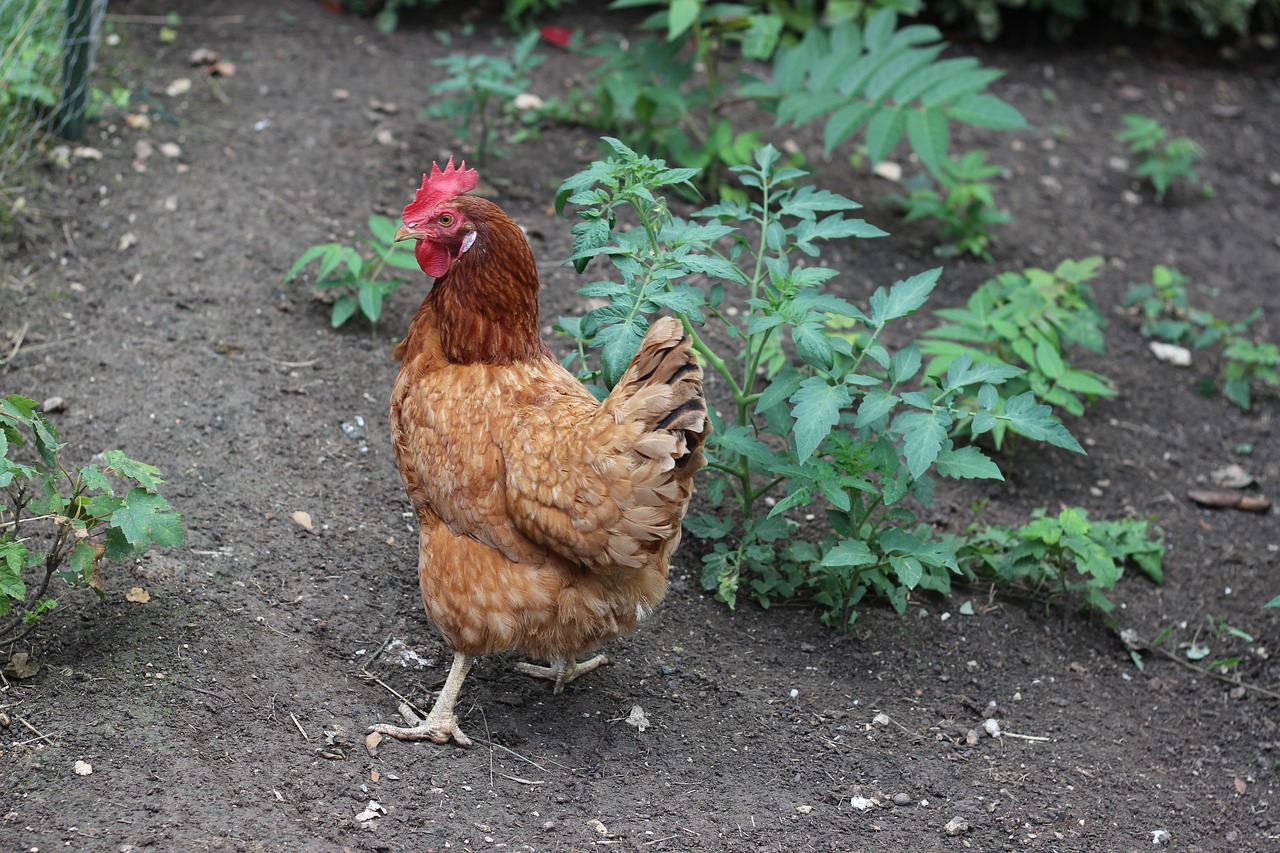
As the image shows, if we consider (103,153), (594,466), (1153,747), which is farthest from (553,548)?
(103,153)

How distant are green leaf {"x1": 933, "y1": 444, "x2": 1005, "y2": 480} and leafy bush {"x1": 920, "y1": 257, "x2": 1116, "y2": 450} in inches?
35.1

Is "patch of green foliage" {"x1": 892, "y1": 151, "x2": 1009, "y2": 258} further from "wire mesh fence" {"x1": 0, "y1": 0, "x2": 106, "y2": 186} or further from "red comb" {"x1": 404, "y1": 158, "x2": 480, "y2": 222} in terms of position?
"wire mesh fence" {"x1": 0, "y1": 0, "x2": 106, "y2": 186}

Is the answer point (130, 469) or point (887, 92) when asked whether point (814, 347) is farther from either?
point (887, 92)

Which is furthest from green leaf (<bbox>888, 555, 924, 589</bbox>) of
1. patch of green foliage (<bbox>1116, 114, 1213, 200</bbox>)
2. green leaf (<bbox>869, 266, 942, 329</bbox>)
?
patch of green foliage (<bbox>1116, 114, 1213, 200</bbox>)

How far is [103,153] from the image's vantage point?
19.7 feet

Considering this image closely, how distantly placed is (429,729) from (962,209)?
4500mm

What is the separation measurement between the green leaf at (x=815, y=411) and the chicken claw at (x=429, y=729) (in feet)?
4.41

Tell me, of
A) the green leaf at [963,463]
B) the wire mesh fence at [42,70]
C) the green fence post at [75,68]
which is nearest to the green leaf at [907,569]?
the green leaf at [963,463]

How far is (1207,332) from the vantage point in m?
5.96

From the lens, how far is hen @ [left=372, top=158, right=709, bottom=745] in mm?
3104

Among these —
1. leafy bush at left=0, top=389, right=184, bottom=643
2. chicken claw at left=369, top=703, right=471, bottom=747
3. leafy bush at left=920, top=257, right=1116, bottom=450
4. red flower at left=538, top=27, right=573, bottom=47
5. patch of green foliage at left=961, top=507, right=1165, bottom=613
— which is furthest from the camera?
red flower at left=538, top=27, right=573, bottom=47

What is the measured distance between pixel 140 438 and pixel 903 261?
3.98 metres

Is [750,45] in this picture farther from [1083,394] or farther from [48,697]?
[48,697]

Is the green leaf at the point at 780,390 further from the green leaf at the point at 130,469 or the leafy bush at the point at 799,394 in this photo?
the green leaf at the point at 130,469
